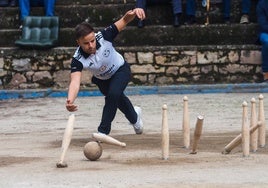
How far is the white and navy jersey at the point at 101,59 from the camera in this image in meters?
9.63

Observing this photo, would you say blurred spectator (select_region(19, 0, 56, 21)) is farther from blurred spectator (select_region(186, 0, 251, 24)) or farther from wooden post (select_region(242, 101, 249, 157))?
wooden post (select_region(242, 101, 249, 157))

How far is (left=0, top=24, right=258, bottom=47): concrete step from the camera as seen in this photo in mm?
17344

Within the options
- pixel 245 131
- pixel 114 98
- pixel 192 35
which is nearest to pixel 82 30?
pixel 114 98

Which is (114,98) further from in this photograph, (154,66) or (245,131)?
(154,66)

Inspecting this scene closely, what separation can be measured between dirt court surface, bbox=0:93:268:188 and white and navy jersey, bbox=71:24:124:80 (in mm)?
908

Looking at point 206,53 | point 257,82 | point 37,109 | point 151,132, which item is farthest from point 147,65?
point 151,132

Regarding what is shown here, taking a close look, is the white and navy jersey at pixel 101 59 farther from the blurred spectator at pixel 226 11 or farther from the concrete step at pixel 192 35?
the blurred spectator at pixel 226 11

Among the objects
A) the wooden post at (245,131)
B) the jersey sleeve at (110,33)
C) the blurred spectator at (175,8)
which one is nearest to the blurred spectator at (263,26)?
the blurred spectator at (175,8)

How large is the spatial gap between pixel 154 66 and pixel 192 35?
112 centimetres

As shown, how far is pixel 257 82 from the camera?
16859 millimetres

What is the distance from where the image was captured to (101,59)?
9766 mm

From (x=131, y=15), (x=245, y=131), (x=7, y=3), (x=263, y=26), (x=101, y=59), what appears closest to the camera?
(x=245, y=131)

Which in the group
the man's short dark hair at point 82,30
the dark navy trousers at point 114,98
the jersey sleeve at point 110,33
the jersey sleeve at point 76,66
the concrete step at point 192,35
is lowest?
the concrete step at point 192,35

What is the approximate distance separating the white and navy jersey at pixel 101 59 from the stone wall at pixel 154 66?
6753mm
